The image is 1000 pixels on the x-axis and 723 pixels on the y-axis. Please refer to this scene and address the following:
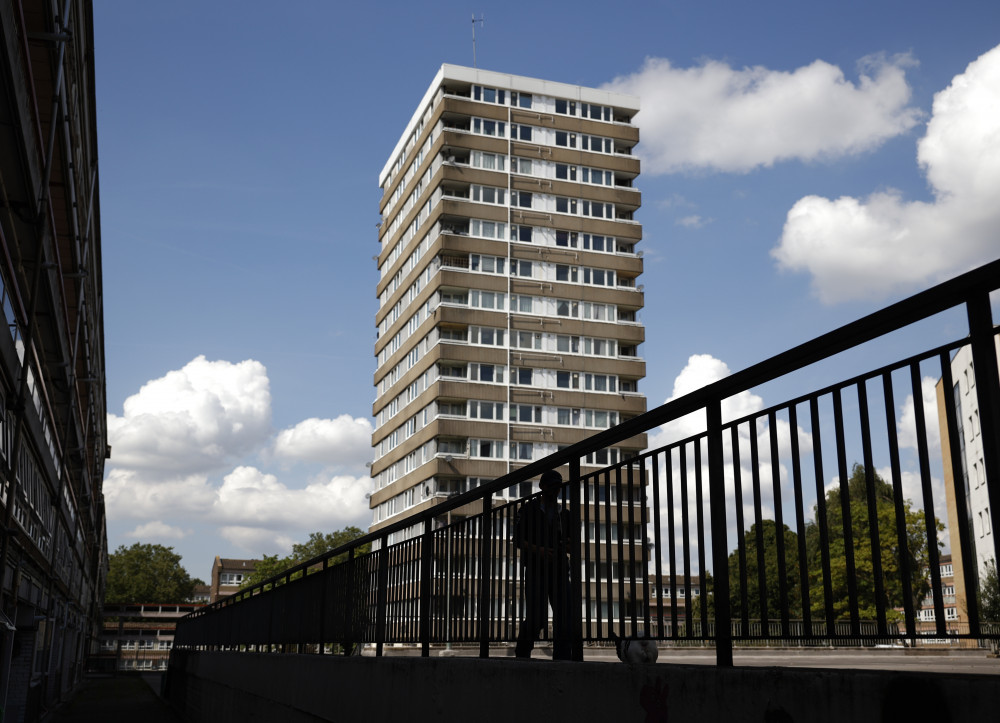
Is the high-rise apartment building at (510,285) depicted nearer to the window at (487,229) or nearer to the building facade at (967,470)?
the window at (487,229)

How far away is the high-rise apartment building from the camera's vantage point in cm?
6712

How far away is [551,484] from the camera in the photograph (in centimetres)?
598

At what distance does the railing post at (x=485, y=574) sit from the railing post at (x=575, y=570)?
109 cm

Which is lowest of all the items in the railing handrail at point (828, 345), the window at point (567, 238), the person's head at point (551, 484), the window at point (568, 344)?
the person's head at point (551, 484)

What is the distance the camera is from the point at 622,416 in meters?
69.6

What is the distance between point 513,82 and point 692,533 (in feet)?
236

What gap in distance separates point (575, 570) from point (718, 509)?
4.57 feet

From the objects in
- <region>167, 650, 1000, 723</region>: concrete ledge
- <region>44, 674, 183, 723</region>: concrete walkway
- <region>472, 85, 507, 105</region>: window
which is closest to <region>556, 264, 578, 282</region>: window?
<region>472, 85, 507, 105</region>: window

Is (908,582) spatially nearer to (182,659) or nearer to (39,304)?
(39,304)

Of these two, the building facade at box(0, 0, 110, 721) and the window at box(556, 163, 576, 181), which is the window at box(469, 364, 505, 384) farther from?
the building facade at box(0, 0, 110, 721)

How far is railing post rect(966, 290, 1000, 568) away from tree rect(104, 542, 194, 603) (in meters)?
161

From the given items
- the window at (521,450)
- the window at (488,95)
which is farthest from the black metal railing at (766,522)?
the window at (488,95)

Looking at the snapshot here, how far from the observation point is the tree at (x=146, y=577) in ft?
495

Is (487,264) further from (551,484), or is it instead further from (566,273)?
(551,484)
